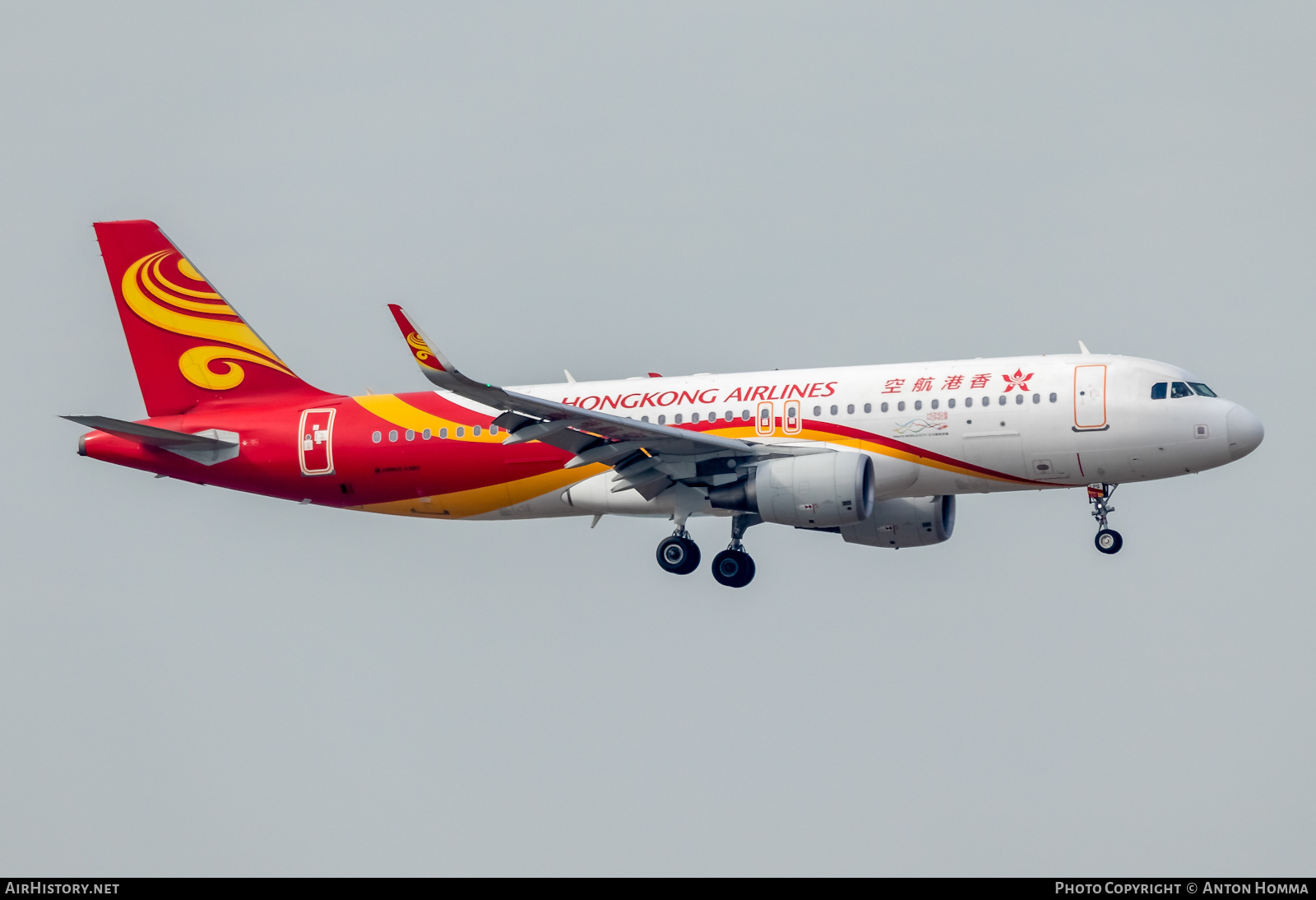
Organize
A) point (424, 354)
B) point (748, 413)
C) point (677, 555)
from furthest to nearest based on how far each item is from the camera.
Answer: point (677, 555), point (748, 413), point (424, 354)

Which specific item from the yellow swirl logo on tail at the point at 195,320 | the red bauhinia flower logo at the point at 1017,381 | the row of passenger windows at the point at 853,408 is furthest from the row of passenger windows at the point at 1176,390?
the yellow swirl logo on tail at the point at 195,320

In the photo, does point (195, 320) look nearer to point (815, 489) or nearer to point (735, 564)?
point (735, 564)

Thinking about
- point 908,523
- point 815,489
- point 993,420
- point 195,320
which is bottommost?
point 815,489

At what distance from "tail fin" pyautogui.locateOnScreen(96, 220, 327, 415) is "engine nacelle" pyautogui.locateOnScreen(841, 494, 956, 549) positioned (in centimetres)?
1548

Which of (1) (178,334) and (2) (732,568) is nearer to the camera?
(2) (732,568)

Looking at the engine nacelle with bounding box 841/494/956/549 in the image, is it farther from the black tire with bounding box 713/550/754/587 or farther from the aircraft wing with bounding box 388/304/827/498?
the aircraft wing with bounding box 388/304/827/498

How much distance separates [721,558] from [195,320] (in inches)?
640

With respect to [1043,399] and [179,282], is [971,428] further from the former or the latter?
[179,282]

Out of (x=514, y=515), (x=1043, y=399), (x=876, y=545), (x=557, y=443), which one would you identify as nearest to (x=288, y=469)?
(x=514, y=515)

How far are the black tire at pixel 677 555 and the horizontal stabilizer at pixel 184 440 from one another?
11802mm

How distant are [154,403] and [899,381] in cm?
2036

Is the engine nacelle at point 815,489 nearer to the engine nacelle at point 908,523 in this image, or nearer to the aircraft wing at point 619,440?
the aircraft wing at point 619,440

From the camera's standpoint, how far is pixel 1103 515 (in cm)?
4278

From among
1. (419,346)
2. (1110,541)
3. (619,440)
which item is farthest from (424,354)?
(1110,541)
